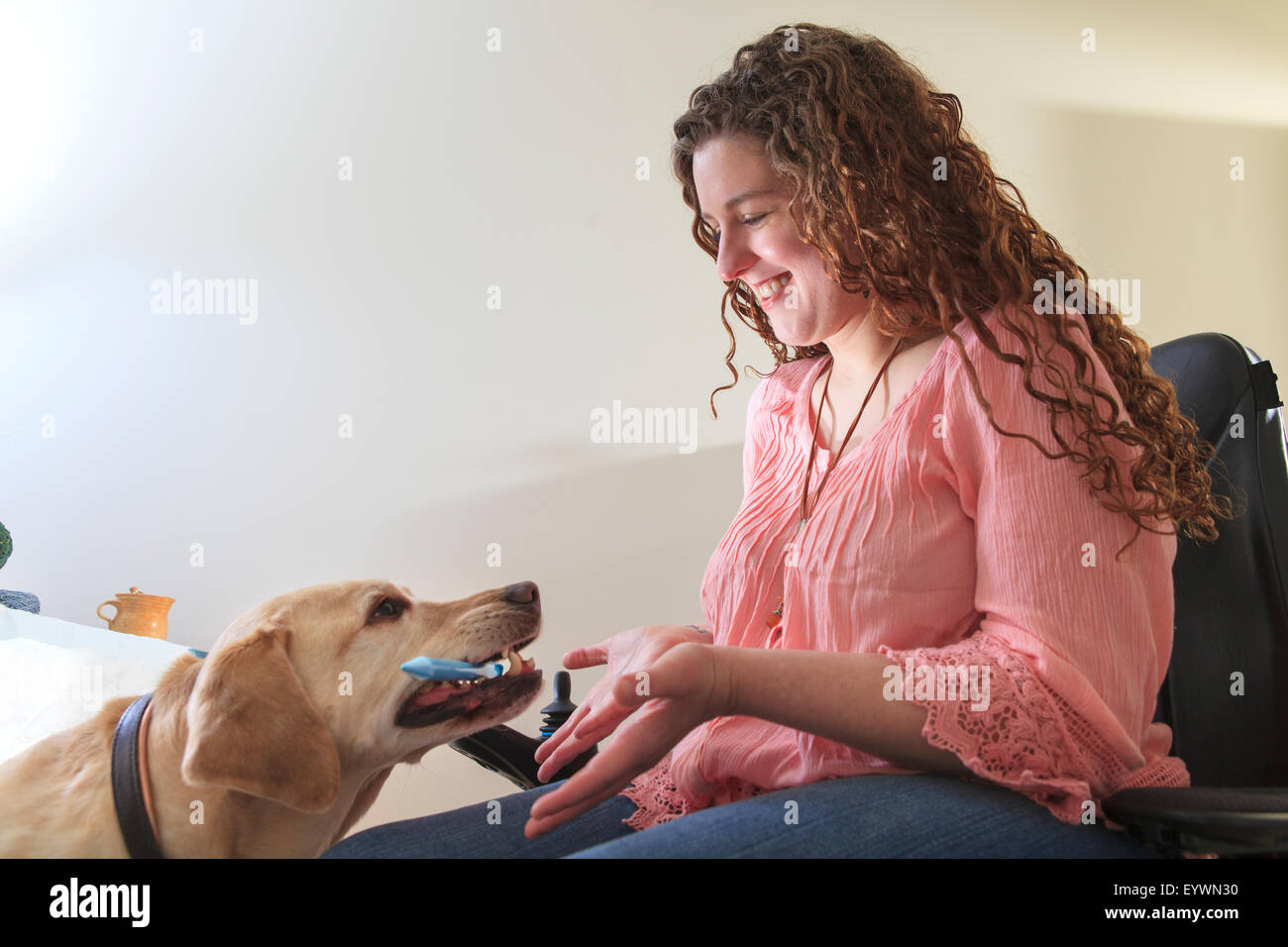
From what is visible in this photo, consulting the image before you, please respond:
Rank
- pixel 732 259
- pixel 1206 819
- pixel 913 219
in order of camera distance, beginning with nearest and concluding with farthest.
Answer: pixel 1206 819 → pixel 913 219 → pixel 732 259

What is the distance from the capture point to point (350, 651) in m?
0.82

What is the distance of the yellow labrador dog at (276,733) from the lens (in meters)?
0.67

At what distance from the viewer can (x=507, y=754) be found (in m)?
1.06

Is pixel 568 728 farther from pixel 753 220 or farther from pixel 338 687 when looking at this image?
pixel 753 220

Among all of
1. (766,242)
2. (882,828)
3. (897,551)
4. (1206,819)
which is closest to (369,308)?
(766,242)

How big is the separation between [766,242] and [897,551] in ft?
1.13

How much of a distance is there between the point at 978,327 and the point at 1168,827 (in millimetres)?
392

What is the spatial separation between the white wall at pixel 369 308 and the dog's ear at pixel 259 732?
3.36 ft

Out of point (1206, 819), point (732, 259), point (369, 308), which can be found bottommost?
point (1206, 819)

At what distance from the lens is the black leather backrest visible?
0.86 m

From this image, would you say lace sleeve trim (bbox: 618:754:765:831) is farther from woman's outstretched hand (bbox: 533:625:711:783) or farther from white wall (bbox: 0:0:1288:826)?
white wall (bbox: 0:0:1288:826)

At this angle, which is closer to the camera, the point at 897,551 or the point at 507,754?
the point at 897,551
